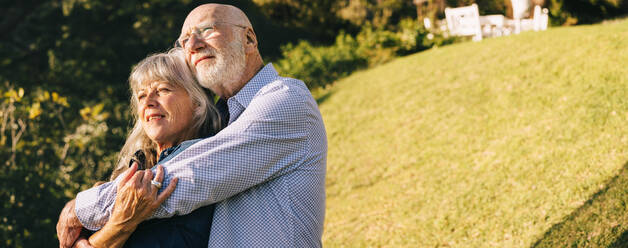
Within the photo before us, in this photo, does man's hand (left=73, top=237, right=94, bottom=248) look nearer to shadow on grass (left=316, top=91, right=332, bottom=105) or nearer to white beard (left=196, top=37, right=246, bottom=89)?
white beard (left=196, top=37, right=246, bottom=89)

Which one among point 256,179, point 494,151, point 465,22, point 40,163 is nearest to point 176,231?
point 256,179

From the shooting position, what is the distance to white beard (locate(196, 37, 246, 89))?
226cm

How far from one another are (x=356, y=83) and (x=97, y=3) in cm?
757

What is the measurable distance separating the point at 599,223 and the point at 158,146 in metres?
3.23

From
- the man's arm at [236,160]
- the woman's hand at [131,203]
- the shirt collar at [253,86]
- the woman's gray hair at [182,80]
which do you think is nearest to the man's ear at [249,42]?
the shirt collar at [253,86]

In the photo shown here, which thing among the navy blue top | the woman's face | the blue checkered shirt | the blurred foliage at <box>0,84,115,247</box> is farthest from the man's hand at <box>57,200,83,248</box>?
the blurred foliage at <box>0,84,115,247</box>

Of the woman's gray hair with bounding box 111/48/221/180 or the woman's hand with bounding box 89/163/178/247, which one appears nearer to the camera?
the woman's hand with bounding box 89/163/178/247

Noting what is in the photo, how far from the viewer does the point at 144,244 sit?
1.98m

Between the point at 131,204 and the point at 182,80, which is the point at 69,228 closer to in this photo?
the point at 131,204

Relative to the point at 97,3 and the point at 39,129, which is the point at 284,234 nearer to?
the point at 39,129

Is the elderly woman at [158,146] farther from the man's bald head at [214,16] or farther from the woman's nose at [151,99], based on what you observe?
the man's bald head at [214,16]

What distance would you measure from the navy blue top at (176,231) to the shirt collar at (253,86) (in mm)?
453

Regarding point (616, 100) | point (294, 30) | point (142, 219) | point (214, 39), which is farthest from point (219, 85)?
point (294, 30)

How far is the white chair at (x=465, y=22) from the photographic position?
11.4 m
